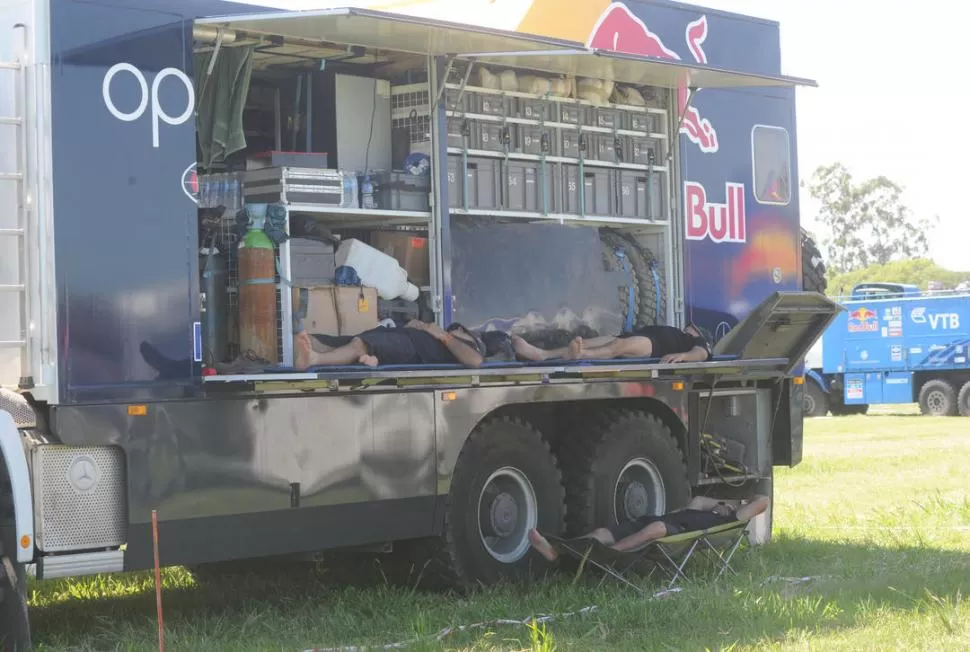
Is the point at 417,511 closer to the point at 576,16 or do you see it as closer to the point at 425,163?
the point at 425,163

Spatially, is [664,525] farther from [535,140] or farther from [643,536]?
[535,140]

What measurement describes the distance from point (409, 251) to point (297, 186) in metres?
1.06

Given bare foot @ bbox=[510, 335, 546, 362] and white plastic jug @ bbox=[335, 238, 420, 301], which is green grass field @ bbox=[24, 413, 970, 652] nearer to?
bare foot @ bbox=[510, 335, 546, 362]

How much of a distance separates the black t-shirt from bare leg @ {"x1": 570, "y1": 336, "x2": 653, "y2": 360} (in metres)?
0.10

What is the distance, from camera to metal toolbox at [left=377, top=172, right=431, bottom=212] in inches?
384

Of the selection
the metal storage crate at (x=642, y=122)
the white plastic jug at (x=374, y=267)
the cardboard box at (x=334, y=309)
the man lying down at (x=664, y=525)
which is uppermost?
the metal storage crate at (x=642, y=122)

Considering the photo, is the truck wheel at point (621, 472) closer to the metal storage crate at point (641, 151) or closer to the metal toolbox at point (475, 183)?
the metal toolbox at point (475, 183)

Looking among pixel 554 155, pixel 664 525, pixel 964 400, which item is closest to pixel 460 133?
pixel 554 155

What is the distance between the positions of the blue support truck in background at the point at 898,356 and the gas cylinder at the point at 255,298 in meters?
A: 27.2

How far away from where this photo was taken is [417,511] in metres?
9.31

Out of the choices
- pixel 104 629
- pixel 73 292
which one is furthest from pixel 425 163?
pixel 104 629

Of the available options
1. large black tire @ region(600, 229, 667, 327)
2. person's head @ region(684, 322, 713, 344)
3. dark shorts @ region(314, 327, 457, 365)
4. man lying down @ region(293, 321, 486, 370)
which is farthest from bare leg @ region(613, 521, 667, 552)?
large black tire @ region(600, 229, 667, 327)

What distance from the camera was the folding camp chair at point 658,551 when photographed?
9484 mm

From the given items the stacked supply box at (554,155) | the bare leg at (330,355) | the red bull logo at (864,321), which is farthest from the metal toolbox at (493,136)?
the red bull logo at (864,321)
